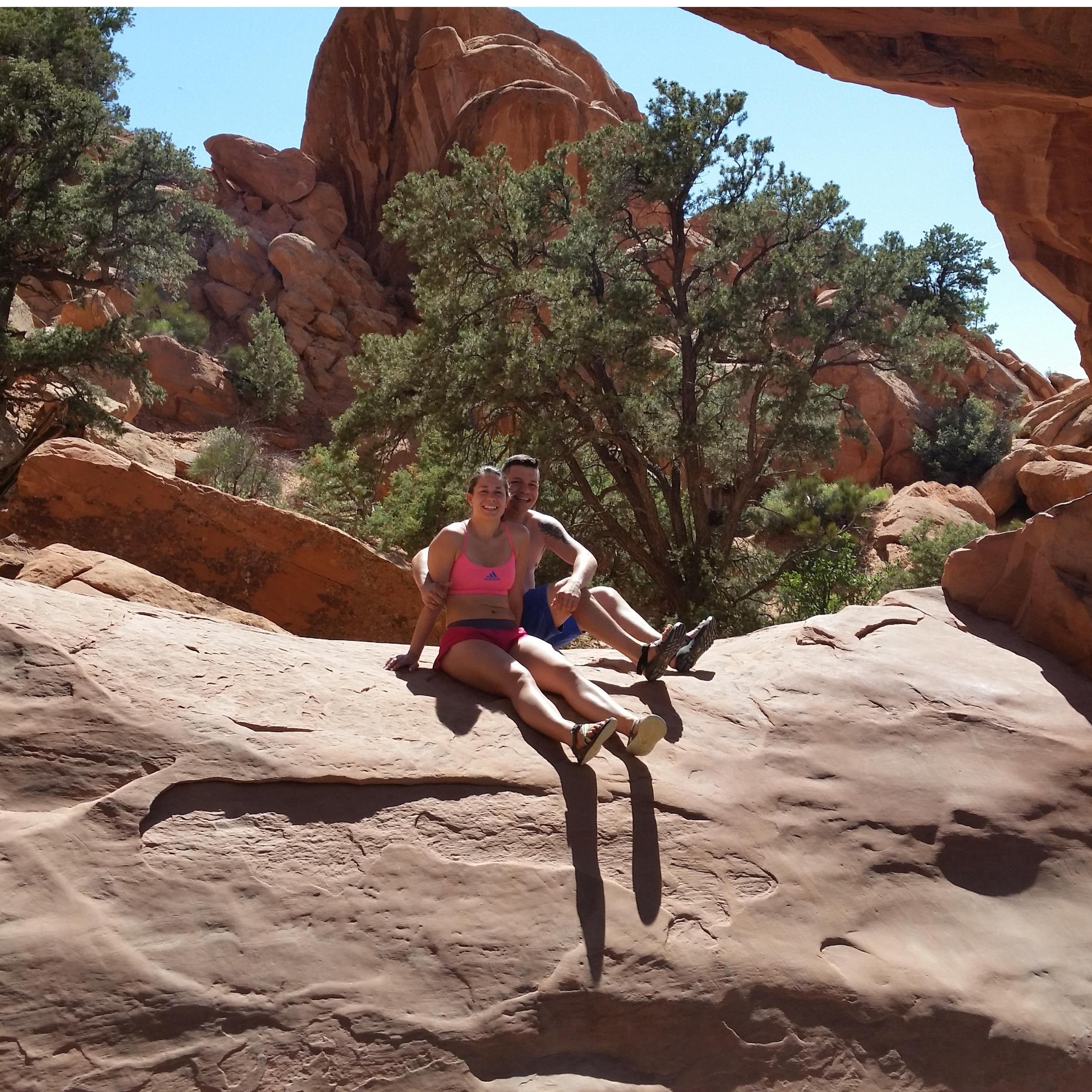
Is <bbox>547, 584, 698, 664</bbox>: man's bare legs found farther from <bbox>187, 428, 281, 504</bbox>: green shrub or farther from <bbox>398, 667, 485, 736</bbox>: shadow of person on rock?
<bbox>187, 428, 281, 504</bbox>: green shrub

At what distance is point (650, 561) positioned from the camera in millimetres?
13336

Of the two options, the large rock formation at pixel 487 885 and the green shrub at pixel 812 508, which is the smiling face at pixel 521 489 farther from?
the green shrub at pixel 812 508

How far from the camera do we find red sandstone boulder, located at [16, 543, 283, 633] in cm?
586

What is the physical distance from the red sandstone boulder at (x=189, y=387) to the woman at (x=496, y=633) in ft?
70.7

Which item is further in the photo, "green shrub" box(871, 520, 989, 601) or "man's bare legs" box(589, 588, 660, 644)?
"green shrub" box(871, 520, 989, 601)

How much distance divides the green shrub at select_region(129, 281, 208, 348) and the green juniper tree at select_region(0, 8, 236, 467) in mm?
10201

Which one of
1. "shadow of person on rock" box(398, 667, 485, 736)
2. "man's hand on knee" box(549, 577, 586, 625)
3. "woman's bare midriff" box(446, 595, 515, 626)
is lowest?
"shadow of person on rock" box(398, 667, 485, 736)

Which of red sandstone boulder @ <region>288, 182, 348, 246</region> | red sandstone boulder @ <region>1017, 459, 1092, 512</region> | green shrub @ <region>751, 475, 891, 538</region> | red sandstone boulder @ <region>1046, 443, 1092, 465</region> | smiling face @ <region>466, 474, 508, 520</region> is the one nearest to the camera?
smiling face @ <region>466, 474, 508, 520</region>

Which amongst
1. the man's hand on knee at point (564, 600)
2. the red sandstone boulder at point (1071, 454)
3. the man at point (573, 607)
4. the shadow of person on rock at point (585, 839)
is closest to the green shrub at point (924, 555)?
the red sandstone boulder at point (1071, 454)

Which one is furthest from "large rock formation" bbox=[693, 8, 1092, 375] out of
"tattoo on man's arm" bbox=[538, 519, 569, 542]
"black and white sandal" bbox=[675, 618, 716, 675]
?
"black and white sandal" bbox=[675, 618, 716, 675]

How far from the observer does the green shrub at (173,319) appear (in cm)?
2495

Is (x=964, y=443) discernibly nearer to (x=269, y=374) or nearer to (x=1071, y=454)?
(x=1071, y=454)

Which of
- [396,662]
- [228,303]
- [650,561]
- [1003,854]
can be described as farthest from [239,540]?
[228,303]

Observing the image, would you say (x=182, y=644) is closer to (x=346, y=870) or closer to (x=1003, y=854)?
(x=346, y=870)
